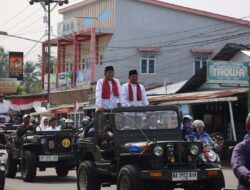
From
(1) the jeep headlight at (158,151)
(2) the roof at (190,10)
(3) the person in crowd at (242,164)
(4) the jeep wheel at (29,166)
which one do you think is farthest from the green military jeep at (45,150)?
(2) the roof at (190,10)

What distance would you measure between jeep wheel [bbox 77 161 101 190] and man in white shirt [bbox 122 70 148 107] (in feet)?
5.10

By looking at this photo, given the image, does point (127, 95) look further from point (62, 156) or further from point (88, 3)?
point (88, 3)

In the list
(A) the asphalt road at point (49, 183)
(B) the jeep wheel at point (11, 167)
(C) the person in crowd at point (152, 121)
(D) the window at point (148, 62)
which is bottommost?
(A) the asphalt road at point (49, 183)

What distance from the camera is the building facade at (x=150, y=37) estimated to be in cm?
5054

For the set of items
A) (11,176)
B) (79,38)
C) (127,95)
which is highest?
(79,38)

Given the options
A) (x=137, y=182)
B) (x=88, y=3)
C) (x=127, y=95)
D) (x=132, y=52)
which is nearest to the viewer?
(x=137, y=182)

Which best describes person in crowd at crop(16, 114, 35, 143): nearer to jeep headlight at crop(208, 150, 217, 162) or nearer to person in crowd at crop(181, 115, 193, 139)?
person in crowd at crop(181, 115, 193, 139)

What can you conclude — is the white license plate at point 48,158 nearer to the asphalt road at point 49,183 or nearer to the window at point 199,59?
the asphalt road at point 49,183

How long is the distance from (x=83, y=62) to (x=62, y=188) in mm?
38118

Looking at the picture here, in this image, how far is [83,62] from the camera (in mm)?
54406

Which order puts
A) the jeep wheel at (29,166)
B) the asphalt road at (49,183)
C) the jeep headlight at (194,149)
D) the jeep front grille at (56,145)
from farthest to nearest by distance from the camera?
1. the jeep front grille at (56,145)
2. the jeep wheel at (29,166)
3. the asphalt road at (49,183)
4. the jeep headlight at (194,149)

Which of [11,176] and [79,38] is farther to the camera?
[79,38]

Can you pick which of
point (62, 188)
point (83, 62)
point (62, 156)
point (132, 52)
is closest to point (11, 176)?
point (62, 156)

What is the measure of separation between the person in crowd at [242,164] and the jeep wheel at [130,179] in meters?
4.62
